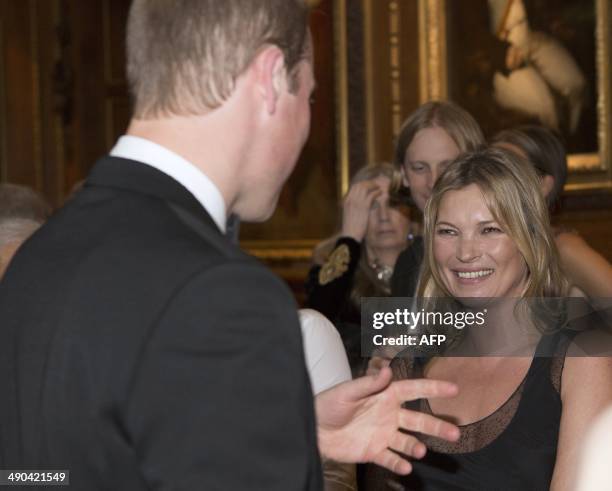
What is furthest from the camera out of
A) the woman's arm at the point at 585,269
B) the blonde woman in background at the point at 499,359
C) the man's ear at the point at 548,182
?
the man's ear at the point at 548,182

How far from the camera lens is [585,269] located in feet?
10.8

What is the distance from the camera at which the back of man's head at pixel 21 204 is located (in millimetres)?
3432

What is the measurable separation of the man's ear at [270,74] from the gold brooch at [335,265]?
245cm

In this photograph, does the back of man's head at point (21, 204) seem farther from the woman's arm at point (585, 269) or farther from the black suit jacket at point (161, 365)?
the black suit jacket at point (161, 365)

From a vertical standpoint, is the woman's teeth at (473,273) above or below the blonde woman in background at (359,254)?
above

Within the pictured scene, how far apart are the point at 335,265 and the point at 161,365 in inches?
106

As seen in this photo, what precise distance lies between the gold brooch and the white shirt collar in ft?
8.07

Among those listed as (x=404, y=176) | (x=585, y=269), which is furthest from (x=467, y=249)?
(x=404, y=176)

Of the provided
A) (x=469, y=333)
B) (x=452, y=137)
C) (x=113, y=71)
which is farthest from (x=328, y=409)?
(x=113, y=71)

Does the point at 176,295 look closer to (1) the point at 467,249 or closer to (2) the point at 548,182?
(1) the point at 467,249

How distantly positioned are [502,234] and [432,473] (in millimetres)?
656

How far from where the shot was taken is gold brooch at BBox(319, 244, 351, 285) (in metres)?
3.69

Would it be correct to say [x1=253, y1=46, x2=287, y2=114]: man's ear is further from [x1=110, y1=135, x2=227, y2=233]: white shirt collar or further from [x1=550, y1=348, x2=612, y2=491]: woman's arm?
[x1=550, y1=348, x2=612, y2=491]: woman's arm

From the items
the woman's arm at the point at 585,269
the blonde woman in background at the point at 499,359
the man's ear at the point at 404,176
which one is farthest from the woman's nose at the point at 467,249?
the man's ear at the point at 404,176
